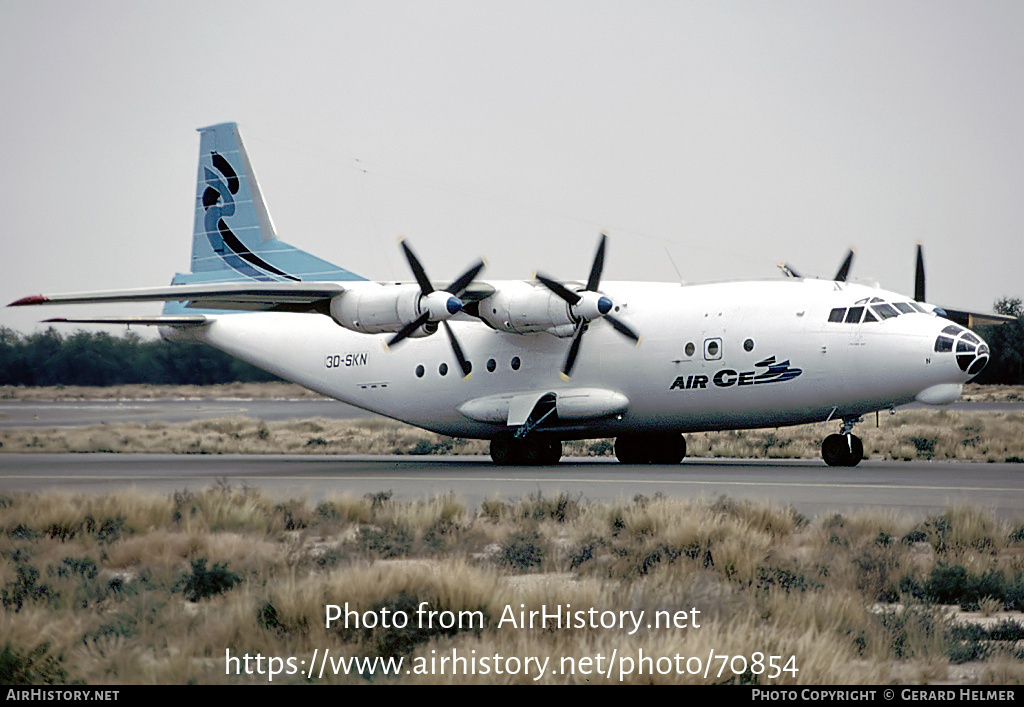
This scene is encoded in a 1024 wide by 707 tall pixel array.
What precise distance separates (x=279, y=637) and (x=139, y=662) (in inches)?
46.5

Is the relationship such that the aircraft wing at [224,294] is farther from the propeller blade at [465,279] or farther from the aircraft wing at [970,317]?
the aircraft wing at [970,317]

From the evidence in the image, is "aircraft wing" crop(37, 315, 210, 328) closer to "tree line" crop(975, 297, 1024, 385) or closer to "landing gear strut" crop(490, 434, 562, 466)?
"landing gear strut" crop(490, 434, 562, 466)

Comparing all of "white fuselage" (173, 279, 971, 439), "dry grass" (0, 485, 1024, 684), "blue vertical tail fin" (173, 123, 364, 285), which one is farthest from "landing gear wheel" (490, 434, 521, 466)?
"dry grass" (0, 485, 1024, 684)

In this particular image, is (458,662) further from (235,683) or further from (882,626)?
(882,626)

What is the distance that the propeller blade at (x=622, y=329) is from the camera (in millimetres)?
25734

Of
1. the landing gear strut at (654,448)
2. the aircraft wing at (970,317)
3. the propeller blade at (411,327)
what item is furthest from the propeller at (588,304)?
the aircraft wing at (970,317)

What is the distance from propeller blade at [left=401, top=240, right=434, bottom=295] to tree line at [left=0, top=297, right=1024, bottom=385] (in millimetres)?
51371

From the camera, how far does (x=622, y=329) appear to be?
1014 inches

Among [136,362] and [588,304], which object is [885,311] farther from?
[136,362]

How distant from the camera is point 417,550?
12516 millimetres

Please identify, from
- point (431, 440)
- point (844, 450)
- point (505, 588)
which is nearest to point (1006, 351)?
point (431, 440)

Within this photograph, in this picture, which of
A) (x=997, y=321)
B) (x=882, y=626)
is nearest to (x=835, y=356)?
(x=997, y=321)

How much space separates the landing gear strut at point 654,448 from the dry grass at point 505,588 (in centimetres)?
1259

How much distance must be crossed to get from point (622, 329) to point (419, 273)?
4.90 meters
